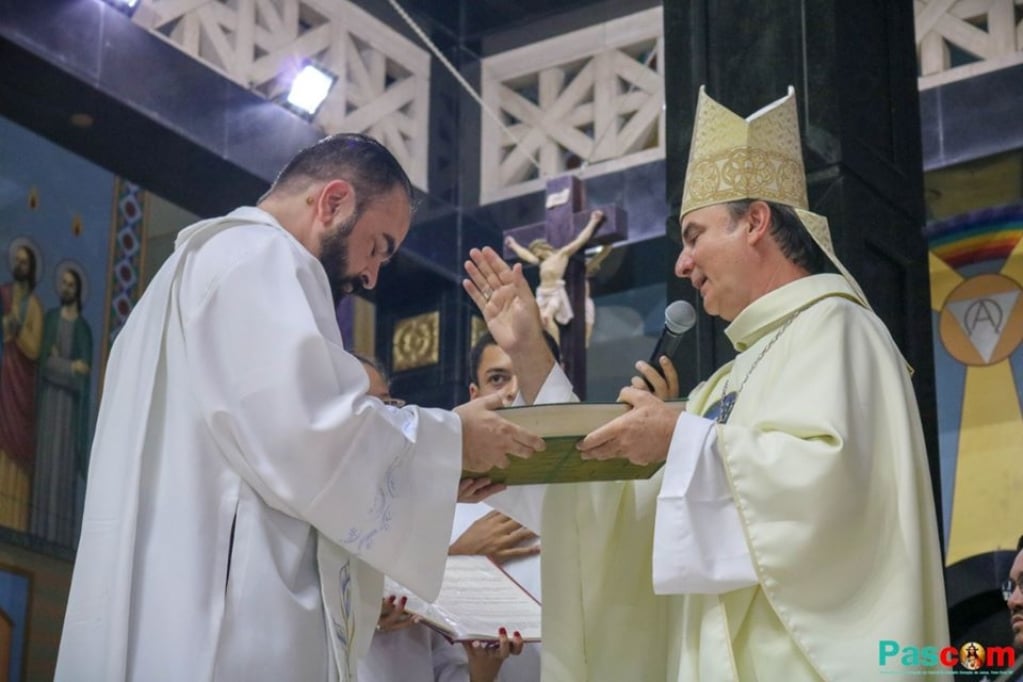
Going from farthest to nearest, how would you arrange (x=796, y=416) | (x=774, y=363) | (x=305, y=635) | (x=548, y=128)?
(x=548, y=128)
(x=774, y=363)
(x=796, y=416)
(x=305, y=635)

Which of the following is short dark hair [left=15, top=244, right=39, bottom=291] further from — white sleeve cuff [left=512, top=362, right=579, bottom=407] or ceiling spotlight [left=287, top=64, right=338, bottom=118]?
white sleeve cuff [left=512, top=362, right=579, bottom=407]

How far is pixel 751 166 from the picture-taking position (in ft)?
13.9

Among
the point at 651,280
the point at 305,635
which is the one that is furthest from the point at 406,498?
the point at 651,280

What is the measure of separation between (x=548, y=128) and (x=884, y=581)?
683cm

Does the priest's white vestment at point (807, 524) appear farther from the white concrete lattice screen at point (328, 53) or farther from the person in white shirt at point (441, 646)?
the white concrete lattice screen at point (328, 53)

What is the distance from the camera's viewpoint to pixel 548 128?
33.2ft

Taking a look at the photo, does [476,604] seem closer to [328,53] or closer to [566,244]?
[566,244]

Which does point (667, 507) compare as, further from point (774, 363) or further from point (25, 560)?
point (25, 560)

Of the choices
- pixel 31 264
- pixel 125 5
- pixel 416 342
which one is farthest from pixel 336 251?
pixel 416 342

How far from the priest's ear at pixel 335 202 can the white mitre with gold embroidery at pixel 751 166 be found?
2.96ft

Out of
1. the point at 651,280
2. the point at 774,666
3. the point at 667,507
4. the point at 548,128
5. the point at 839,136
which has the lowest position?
the point at 774,666

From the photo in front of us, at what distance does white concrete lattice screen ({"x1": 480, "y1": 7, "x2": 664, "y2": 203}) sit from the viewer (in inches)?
386

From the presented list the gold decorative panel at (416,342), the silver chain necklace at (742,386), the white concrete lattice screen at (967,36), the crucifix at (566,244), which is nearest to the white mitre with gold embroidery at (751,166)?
the silver chain necklace at (742,386)

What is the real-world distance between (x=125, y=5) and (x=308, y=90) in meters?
1.36
